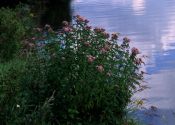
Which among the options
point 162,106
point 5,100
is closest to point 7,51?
point 162,106

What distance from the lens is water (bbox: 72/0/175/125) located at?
11735mm

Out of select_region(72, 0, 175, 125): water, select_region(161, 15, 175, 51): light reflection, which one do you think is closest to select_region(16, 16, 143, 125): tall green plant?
select_region(72, 0, 175, 125): water

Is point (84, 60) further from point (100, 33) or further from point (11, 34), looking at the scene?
point (11, 34)

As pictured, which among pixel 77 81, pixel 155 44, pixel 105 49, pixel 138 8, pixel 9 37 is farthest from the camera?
pixel 138 8

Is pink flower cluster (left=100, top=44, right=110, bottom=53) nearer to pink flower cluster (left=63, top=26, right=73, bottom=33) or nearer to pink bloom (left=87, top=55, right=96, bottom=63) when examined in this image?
pink bloom (left=87, top=55, right=96, bottom=63)

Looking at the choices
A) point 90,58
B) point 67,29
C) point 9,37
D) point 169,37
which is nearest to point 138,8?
point 169,37

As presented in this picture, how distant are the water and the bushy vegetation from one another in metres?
2.42

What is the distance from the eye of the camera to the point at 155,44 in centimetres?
2141

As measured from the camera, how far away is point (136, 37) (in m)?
23.8

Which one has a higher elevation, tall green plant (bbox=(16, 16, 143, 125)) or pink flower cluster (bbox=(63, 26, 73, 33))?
pink flower cluster (bbox=(63, 26, 73, 33))

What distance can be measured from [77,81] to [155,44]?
14898 millimetres

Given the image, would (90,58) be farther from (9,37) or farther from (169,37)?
(169,37)

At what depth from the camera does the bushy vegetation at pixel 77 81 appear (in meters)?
6.77

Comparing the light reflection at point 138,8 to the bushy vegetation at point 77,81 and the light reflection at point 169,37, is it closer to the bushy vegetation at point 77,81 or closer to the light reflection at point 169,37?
the light reflection at point 169,37
